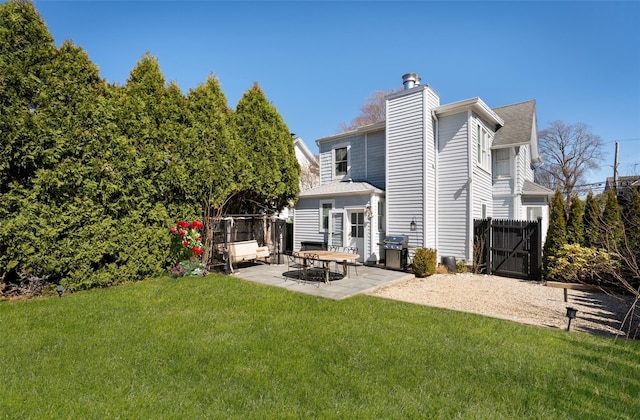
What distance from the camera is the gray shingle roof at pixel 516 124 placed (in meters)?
11.7

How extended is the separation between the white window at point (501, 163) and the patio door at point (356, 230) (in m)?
6.21

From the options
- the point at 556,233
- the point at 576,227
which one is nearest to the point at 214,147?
the point at 556,233

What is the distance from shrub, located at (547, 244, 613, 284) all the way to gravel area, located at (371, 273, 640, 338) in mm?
588

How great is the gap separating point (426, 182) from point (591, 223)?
4659 millimetres

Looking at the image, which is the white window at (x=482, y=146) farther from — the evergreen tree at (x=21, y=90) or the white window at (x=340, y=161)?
the evergreen tree at (x=21, y=90)

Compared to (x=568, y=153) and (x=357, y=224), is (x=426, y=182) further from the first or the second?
(x=568, y=153)

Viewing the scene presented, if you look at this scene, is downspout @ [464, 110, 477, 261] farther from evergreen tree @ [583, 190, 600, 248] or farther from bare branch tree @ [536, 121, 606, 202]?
bare branch tree @ [536, 121, 606, 202]

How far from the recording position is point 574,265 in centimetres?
811

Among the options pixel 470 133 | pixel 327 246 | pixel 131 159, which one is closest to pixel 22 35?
pixel 131 159

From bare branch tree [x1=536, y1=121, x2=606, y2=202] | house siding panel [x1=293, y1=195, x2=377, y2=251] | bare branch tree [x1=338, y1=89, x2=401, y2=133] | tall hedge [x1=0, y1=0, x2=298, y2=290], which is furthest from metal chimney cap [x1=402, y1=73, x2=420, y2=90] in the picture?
bare branch tree [x1=536, y1=121, x2=606, y2=202]

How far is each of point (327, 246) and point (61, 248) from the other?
26.6 feet

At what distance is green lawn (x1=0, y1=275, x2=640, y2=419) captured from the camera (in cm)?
267

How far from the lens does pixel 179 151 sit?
8.64 meters

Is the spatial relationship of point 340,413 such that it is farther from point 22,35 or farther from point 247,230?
point 247,230
